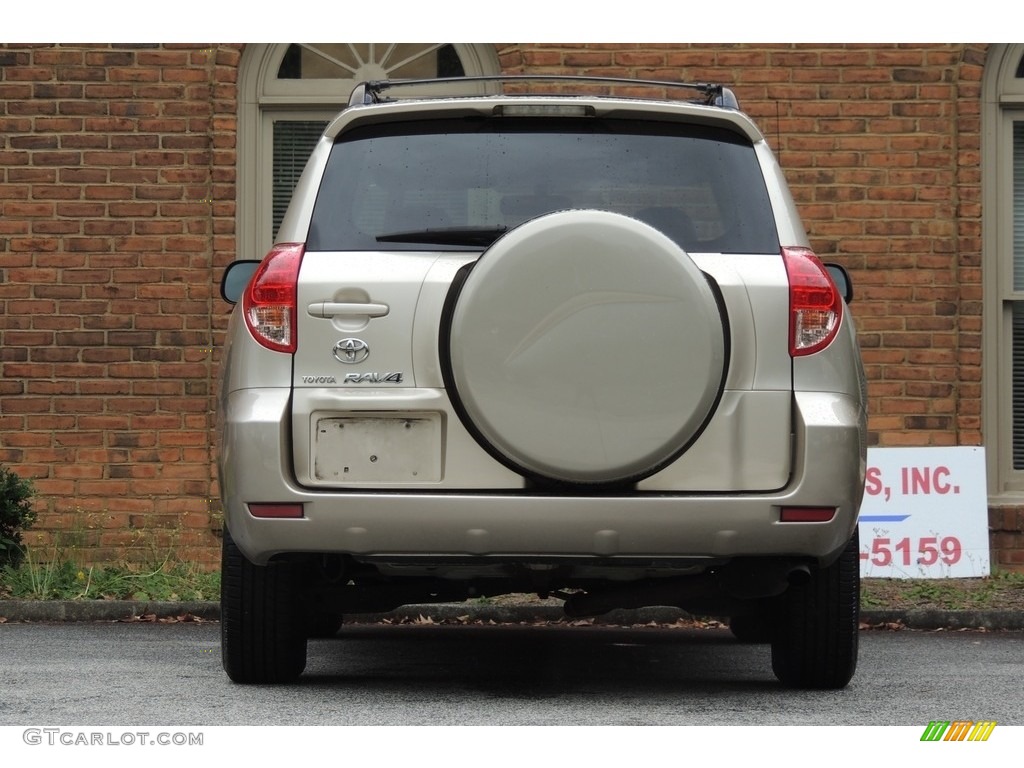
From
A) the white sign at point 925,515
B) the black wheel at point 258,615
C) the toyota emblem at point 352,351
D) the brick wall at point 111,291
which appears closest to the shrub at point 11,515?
the brick wall at point 111,291

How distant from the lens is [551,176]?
15.7ft

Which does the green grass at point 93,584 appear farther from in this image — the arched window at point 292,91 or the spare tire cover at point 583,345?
the spare tire cover at point 583,345

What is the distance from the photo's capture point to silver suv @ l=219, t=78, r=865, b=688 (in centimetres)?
431

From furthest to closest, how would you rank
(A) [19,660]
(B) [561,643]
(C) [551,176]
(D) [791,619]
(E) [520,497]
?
1. (B) [561,643]
2. (A) [19,660]
3. (D) [791,619]
4. (C) [551,176]
5. (E) [520,497]

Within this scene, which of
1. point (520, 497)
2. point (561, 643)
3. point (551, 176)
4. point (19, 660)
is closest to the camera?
point (520, 497)

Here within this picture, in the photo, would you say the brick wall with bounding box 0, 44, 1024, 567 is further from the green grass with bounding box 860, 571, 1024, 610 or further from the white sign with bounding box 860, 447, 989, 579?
the green grass with bounding box 860, 571, 1024, 610

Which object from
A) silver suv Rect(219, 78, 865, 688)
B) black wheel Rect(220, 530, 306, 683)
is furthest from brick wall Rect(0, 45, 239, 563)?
silver suv Rect(219, 78, 865, 688)

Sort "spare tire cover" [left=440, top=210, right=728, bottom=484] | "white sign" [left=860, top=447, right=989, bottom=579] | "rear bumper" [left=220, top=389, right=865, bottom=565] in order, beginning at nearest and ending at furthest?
"spare tire cover" [left=440, top=210, right=728, bottom=484] → "rear bumper" [left=220, top=389, right=865, bottom=565] → "white sign" [left=860, top=447, right=989, bottom=579]

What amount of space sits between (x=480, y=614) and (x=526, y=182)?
364 cm

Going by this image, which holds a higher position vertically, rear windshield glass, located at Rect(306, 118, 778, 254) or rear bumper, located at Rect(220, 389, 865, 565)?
rear windshield glass, located at Rect(306, 118, 778, 254)

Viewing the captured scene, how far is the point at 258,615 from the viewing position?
4.99 meters

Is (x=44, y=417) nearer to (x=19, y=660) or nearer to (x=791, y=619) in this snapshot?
(x=19, y=660)

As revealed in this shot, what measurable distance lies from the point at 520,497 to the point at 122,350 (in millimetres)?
6119

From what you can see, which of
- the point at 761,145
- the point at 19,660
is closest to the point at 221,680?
the point at 19,660
